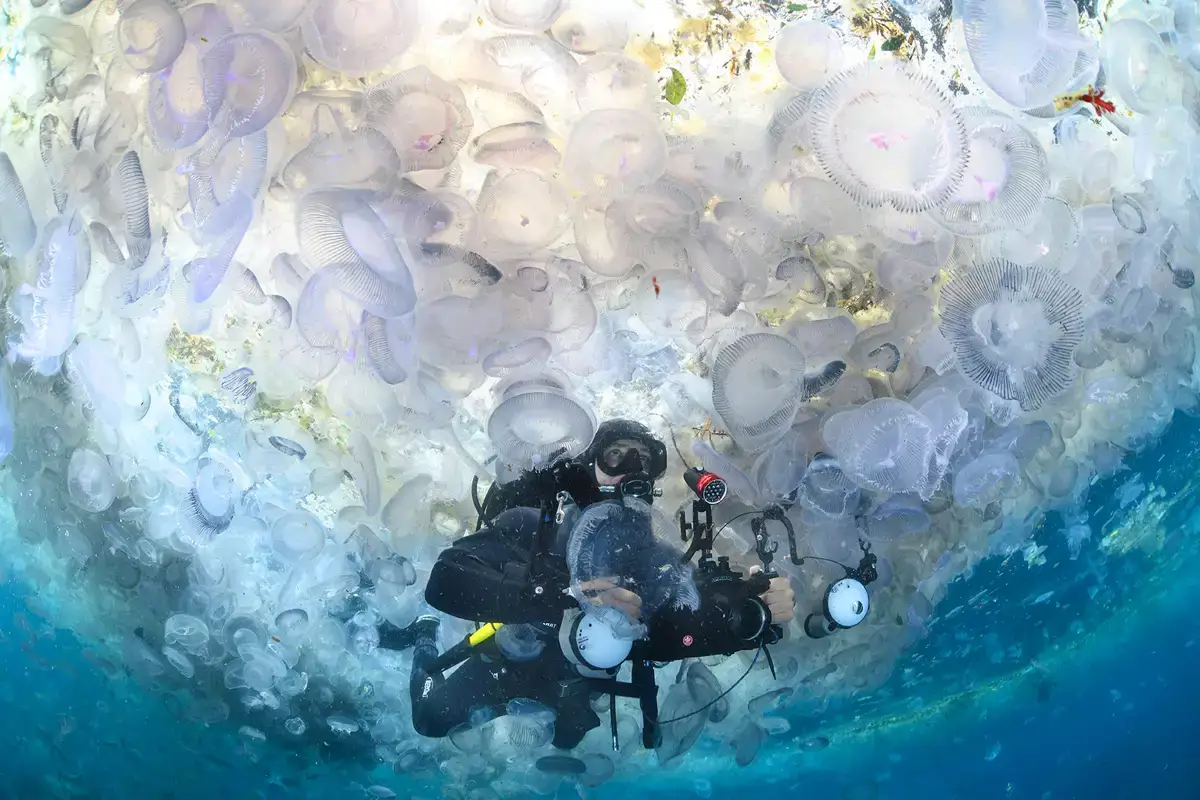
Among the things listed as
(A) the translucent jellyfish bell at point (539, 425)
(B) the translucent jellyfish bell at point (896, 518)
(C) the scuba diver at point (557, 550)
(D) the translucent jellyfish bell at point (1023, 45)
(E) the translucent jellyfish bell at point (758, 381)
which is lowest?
(B) the translucent jellyfish bell at point (896, 518)

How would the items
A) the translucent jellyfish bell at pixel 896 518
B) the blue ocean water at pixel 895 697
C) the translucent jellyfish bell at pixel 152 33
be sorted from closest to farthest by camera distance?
the translucent jellyfish bell at pixel 152 33 → the translucent jellyfish bell at pixel 896 518 → the blue ocean water at pixel 895 697

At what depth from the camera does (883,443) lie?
3945 millimetres

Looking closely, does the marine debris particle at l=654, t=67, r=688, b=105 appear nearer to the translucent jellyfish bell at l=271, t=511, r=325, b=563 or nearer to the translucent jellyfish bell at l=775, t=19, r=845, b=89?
the translucent jellyfish bell at l=775, t=19, r=845, b=89

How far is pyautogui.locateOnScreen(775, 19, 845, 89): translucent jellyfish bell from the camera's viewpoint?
3361 millimetres

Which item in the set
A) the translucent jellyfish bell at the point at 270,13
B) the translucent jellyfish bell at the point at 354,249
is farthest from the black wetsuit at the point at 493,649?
the translucent jellyfish bell at the point at 270,13

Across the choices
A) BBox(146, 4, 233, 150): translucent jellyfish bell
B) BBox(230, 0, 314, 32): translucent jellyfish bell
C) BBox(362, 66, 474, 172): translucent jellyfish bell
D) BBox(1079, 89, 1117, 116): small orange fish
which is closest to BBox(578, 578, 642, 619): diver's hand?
BBox(362, 66, 474, 172): translucent jellyfish bell

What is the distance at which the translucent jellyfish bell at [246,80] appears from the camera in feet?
10.0

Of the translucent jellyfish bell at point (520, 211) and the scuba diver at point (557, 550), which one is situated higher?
the translucent jellyfish bell at point (520, 211)

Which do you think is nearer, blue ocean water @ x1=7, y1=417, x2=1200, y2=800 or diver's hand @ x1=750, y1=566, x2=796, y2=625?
diver's hand @ x1=750, y1=566, x2=796, y2=625

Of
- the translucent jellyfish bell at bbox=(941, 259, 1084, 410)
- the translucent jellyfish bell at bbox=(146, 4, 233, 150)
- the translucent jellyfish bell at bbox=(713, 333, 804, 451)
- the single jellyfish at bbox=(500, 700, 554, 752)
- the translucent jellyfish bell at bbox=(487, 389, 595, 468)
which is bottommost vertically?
the single jellyfish at bbox=(500, 700, 554, 752)

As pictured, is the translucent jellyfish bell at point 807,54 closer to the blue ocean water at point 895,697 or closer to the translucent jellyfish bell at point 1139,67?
the translucent jellyfish bell at point 1139,67

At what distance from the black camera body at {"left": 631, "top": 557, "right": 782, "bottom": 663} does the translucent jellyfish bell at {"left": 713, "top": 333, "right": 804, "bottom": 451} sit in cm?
98

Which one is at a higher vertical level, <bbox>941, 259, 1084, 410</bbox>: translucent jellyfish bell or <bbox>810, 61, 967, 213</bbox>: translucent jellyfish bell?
<bbox>810, 61, 967, 213</bbox>: translucent jellyfish bell

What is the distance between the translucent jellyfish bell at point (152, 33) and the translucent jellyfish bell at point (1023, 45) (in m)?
3.54
